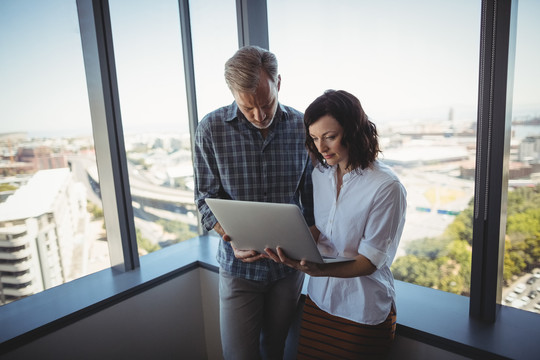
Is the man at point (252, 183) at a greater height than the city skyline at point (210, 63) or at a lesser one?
lesser

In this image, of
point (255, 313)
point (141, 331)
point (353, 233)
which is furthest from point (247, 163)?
point (141, 331)

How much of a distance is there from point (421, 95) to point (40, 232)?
183 cm

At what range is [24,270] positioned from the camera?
1.58 metres

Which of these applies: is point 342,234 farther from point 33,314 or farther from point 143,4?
point 143,4

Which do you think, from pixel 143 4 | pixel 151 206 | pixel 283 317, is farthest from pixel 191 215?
pixel 143 4

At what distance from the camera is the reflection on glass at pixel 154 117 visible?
1.87 m

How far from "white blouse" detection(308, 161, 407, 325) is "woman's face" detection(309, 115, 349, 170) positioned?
0.07 meters

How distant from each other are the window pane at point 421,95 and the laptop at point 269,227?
0.60m

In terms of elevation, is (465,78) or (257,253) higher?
(465,78)

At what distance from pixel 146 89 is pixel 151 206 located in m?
0.70

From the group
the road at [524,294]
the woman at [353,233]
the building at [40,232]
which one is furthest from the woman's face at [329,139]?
the building at [40,232]

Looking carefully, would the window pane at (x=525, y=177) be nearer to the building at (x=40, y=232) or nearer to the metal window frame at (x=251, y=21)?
the metal window frame at (x=251, y=21)

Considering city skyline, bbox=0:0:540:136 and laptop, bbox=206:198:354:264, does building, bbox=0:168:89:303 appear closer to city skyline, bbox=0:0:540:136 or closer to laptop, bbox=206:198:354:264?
city skyline, bbox=0:0:540:136

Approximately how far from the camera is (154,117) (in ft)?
6.65
